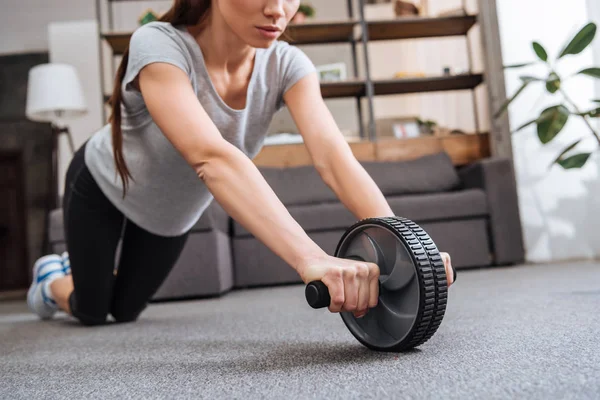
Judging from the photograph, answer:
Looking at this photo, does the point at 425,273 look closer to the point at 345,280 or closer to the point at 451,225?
the point at 345,280

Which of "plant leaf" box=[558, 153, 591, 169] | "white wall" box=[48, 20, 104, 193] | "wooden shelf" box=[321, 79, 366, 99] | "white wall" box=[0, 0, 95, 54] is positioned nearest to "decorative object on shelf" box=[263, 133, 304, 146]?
"wooden shelf" box=[321, 79, 366, 99]

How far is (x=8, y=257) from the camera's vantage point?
6805 millimetres

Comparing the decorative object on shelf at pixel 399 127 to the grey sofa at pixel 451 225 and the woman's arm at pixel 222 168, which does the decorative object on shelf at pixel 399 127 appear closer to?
the grey sofa at pixel 451 225

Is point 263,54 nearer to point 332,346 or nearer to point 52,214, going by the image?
point 332,346

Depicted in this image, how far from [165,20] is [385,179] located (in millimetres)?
2494

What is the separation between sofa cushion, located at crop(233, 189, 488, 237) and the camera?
3098mm

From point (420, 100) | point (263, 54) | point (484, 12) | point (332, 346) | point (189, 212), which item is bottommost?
point (332, 346)

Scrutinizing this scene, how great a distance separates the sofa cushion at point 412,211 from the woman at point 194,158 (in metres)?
1.45

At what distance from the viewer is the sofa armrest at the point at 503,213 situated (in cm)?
318

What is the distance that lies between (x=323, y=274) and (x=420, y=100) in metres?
4.01

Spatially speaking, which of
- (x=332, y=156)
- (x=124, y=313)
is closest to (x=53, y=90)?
(x=124, y=313)

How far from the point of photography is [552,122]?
289 centimetres

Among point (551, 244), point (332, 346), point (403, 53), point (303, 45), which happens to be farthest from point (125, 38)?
point (332, 346)

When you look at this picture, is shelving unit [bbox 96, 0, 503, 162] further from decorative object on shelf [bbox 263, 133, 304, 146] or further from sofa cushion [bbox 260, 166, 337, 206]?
sofa cushion [bbox 260, 166, 337, 206]
